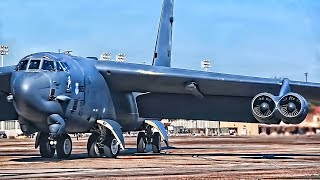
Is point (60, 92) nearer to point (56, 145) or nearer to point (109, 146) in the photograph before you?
point (56, 145)

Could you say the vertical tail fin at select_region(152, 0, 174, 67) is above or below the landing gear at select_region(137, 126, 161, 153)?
above

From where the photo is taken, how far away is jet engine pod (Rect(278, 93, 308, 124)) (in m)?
25.4

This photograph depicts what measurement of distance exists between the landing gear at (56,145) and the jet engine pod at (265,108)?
27.6 feet

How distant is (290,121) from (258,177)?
9676mm

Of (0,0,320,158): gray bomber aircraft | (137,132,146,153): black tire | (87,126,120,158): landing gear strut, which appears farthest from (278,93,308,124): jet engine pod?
(137,132,146,153): black tire

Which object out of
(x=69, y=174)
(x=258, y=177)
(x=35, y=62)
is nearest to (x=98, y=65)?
(x=35, y=62)

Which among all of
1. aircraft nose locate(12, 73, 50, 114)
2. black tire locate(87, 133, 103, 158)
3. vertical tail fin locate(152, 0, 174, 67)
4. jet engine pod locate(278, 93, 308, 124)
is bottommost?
black tire locate(87, 133, 103, 158)

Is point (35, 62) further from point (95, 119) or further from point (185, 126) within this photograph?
point (185, 126)

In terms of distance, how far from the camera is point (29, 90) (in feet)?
79.5

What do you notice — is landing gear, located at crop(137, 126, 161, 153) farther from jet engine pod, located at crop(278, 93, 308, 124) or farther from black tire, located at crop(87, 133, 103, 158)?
jet engine pod, located at crop(278, 93, 308, 124)

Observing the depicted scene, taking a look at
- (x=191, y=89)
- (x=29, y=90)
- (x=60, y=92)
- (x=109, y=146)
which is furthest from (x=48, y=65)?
(x=191, y=89)

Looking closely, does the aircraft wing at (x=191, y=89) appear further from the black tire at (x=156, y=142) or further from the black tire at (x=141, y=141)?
the black tire at (x=141, y=141)

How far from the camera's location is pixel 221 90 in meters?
29.4

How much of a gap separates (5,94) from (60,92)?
5.86m
